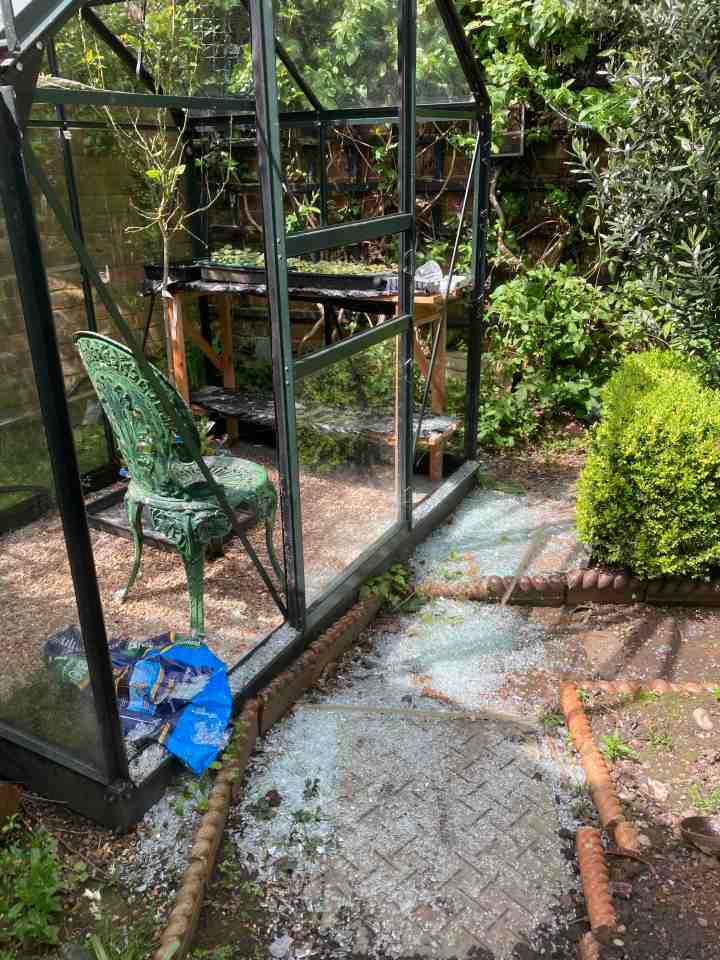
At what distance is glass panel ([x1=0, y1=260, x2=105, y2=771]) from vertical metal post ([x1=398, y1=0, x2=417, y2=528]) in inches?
74.5

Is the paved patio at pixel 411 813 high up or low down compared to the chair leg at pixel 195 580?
down

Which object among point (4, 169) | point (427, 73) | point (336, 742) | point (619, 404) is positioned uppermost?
point (427, 73)

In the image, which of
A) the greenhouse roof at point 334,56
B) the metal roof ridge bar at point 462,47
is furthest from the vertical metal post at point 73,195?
the metal roof ridge bar at point 462,47

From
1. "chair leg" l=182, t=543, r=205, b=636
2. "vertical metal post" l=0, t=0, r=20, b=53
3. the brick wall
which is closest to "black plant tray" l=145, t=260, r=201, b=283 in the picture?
the brick wall

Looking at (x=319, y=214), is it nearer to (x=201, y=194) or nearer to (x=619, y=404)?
(x=619, y=404)

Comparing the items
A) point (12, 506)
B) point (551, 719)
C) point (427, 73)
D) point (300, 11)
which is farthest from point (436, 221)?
point (12, 506)

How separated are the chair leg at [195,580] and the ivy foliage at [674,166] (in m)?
2.56

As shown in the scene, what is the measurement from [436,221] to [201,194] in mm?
1584

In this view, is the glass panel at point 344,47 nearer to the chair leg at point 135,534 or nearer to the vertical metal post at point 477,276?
the vertical metal post at point 477,276

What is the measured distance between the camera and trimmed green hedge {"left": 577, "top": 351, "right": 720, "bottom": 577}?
3281 millimetres

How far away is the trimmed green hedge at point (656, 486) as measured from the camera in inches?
129

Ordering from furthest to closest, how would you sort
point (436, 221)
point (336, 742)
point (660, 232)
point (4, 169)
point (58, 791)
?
1. point (436, 221)
2. point (660, 232)
3. point (336, 742)
4. point (58, 791)
5. point (4, 169)

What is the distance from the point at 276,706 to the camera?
278 centimetres

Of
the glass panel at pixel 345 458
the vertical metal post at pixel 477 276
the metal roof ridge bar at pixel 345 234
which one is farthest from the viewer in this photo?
the vertical metal post at pixel 477 276
